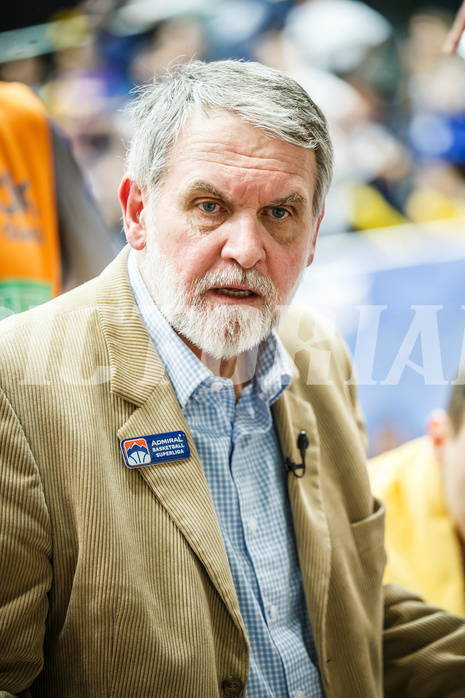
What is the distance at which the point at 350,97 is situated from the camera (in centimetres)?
253

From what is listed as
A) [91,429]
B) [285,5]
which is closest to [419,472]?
[91,429]

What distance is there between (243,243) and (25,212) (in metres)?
0.81

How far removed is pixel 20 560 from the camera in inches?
39.8

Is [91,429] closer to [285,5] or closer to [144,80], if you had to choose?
[144,80]

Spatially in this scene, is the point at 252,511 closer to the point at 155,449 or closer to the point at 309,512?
the point at 309,512

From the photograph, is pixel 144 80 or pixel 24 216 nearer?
pixel 24 216

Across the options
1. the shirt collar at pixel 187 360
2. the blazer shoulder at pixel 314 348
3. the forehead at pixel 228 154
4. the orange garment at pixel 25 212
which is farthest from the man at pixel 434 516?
the orange garment at pixel 25 212

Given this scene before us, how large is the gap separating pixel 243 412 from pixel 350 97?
168cm

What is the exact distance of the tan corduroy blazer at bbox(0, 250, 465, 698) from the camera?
3.41 ft

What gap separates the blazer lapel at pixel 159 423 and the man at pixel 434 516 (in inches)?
41.2

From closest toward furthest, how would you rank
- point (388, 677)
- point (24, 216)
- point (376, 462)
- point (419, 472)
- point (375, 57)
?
point (388, 677)
point (24, 216)
point (419, 472)
point (376, 462)
point (375, 57)

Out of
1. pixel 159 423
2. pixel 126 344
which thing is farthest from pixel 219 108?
pixel 159 423

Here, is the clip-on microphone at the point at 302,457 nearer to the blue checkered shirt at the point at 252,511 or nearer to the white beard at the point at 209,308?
the blue checkered shirt at the point at 252,511

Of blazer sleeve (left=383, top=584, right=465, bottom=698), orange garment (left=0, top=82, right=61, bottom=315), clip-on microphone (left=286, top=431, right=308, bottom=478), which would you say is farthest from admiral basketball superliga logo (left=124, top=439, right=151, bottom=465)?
blazer sleeve (left=383, top=584, right=465, bottom=698)
